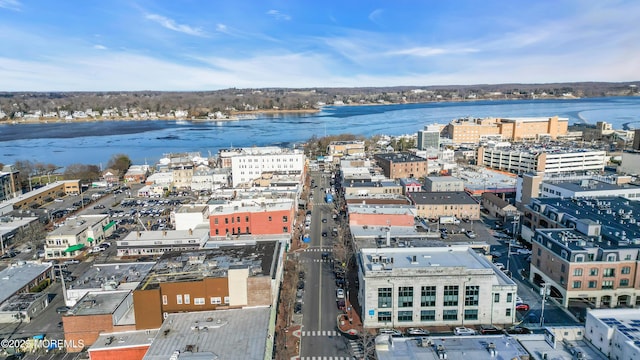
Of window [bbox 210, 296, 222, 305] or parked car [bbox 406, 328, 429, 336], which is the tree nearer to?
window [bbox 210, 296, 222, 305]

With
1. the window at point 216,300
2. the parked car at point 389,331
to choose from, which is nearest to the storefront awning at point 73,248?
the window at point 216,300

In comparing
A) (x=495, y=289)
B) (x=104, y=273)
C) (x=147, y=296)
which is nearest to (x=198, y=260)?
(x=147, y=296)

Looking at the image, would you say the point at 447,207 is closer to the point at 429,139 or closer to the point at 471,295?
the point at 471,295

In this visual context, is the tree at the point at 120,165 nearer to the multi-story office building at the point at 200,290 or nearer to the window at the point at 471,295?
the multi-story office building at the point at 200,290

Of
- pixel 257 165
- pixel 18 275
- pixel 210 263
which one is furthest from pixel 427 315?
pixel 257 165

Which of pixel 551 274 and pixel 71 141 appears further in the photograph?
pixel 71 141

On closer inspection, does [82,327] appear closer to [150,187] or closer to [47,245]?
[47,245]
